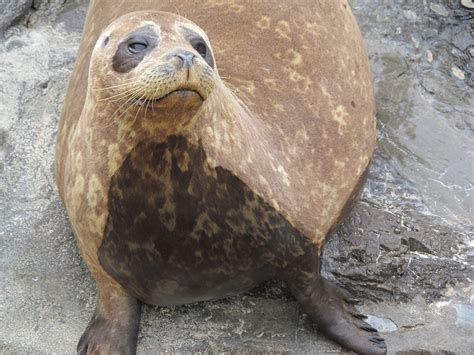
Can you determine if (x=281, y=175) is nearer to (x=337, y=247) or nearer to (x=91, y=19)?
(x=337, y=247)

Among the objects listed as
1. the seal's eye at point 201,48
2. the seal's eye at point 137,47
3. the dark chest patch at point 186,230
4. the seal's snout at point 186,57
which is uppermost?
the seal's snout at point 186,57

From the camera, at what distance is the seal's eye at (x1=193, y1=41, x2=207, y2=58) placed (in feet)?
11.5

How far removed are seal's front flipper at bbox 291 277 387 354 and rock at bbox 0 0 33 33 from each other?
321cm

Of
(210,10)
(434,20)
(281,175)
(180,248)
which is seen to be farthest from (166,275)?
(434,20)

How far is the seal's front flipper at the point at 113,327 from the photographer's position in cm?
412

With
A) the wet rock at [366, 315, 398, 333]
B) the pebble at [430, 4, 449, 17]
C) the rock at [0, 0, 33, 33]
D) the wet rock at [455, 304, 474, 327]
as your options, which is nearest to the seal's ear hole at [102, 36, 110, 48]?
the wet rock at [366, 315, 398, 333]

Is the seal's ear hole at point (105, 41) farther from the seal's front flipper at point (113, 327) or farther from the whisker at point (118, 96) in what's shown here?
the seal's front flipper at point (113, 327)

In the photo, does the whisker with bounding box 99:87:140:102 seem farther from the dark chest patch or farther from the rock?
the rock

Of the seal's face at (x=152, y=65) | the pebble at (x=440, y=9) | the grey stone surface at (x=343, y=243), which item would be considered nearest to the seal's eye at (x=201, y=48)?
the seal's face at (x=152, y=65)

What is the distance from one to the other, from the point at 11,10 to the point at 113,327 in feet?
9.96

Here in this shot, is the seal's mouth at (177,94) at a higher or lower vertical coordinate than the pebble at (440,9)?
higher

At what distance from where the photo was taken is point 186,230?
12.1 ft

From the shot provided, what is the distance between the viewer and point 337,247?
15.1ft


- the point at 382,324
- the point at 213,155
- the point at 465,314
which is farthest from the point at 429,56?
the point at 213,155
